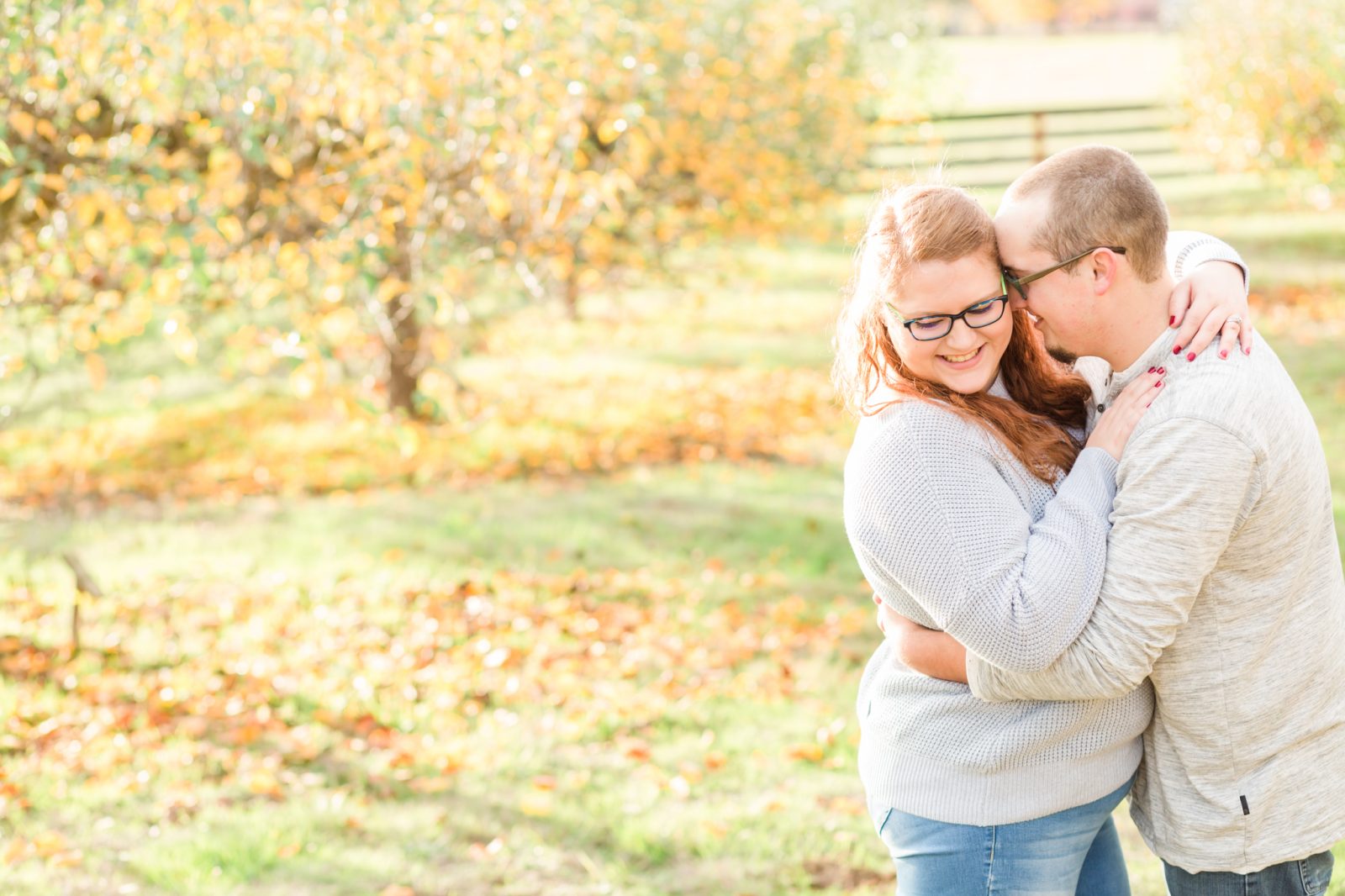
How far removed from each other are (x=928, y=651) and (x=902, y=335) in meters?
0.54

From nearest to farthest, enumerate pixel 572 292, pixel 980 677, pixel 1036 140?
pixel 980 677, pixel 572 292, pixel 1036 140

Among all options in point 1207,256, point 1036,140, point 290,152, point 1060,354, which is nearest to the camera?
point 1060,354

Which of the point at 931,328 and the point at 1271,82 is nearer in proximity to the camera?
the point at 931,328

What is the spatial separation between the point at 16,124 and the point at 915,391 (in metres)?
3.57

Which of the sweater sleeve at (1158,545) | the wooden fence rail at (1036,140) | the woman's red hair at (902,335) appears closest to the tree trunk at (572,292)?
the woman's red hair at (902,335)

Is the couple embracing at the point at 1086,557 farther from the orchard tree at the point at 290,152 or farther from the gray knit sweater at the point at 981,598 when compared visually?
the orchard tree at the point at 290,152

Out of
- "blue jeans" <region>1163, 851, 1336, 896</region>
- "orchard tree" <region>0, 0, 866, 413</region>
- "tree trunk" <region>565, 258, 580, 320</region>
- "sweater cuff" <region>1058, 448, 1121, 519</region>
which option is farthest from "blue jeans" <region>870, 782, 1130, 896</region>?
"tree trunk" <region>565, 258, 580, 320</region>

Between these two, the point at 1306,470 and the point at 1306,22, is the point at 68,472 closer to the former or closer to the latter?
the point at 1306,470

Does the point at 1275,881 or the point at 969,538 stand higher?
the point at 969,538

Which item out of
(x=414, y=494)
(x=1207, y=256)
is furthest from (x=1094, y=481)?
(x=414, y=494)

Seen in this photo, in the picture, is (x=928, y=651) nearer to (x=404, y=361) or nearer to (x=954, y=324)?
(x=954, y=324)

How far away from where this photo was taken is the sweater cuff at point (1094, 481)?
199 centimetres

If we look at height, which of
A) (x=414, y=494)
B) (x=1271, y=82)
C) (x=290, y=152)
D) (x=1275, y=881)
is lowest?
(x=414, y=494)

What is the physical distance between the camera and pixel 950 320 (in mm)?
2086
